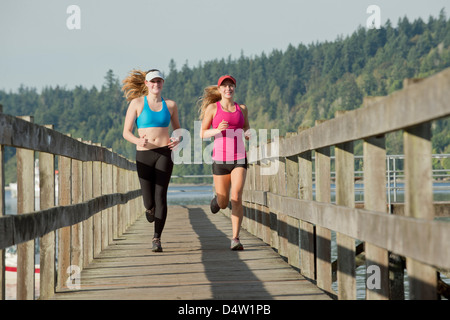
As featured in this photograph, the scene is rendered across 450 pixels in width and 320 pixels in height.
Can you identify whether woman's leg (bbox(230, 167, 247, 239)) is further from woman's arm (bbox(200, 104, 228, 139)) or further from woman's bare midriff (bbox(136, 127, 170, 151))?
woman's bare midriff (bbox(136, 127, 170, 151))

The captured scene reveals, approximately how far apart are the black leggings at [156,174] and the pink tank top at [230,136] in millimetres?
570

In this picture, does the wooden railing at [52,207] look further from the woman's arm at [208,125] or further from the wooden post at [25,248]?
the woman's arm at [208,125]

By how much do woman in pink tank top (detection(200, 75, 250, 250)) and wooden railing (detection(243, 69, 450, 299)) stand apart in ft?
5.49

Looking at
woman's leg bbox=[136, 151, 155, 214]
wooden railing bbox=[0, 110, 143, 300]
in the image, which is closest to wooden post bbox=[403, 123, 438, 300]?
wooden railing bbox=[0, 110, 143, 300]

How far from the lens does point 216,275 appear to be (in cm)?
654

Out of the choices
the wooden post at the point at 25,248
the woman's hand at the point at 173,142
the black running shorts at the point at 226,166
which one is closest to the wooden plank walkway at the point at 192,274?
the wooden post at the point at 25,248

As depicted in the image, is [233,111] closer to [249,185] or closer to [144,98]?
[144,98]

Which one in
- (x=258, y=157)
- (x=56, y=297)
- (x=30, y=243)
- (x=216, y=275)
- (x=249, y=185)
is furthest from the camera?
(x=249, y=185)

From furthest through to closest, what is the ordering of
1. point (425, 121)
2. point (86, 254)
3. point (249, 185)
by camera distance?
point (249, 185), point (86, 254), point (425, 121)

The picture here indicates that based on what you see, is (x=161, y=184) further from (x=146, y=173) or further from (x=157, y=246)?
(x=157, y=246)

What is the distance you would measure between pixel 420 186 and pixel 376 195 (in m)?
0.77

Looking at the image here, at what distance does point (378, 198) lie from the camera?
4160mm
